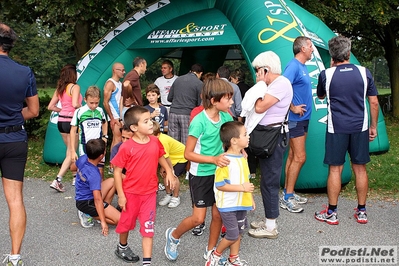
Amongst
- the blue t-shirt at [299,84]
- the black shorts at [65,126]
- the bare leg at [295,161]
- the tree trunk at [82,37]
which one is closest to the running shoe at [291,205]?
the bare leg at [295,161]

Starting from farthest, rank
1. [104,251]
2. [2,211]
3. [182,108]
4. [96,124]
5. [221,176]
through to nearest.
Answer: [182,108], [96,124], [2,211], [104,251], [221,176]

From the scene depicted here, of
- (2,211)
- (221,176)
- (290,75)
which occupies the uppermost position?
(290,75)

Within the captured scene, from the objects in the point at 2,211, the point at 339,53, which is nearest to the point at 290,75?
the point at 339,53

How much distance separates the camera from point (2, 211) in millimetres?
5172

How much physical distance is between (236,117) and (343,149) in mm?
2194

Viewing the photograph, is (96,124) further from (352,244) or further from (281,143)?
(352,244)

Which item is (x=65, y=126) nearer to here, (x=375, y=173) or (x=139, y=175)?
(x=139, y=175)

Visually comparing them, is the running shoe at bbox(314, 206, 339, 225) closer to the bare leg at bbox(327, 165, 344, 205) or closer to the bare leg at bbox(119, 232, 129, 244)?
the bare leg at bbox(327, 165, 344, 205)

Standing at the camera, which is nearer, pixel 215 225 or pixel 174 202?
pixel 215 225

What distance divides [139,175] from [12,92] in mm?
1199

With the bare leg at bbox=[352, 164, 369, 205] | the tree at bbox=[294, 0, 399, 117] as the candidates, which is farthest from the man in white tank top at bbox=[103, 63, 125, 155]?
the tree at bbox=[294, 0, 399, 117]

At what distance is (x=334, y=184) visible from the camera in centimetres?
464

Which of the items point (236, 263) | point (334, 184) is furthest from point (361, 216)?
point (236, 263)

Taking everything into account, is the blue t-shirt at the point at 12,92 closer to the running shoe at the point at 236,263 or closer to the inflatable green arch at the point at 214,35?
the running shoe at the point at 236,263
